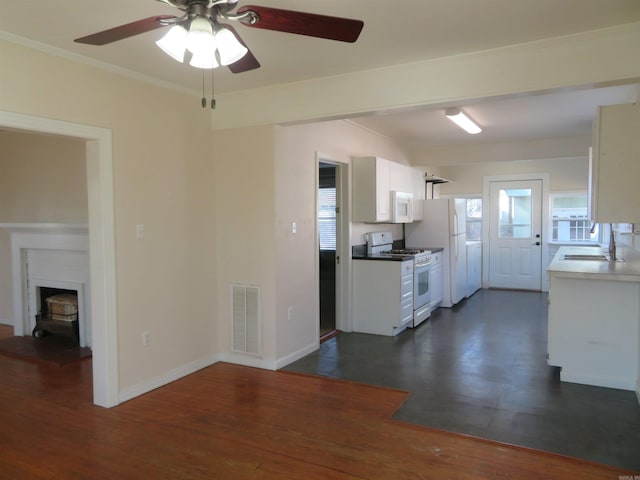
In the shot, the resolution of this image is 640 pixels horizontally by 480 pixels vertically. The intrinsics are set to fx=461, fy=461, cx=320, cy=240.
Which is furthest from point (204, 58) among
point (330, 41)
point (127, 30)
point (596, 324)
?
point (596, 324)

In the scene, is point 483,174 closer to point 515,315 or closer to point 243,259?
point 515,315

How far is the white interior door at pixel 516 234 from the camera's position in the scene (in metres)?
8.19

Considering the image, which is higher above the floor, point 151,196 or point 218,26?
point 218,26

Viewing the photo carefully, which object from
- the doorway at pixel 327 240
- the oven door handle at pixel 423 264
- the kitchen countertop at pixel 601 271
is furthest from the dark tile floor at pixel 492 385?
the doorway at pixel 327 240

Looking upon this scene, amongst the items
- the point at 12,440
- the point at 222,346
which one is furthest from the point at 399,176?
the point at 12,440

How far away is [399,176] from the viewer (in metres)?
6.16

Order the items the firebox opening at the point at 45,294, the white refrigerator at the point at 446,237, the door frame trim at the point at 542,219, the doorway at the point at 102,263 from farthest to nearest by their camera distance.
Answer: the door frame trim at the point at 542,219
the white refrigerator at the point at 446,237
the firebox opening at the point at 45,294
the doorway at the point at 102,263

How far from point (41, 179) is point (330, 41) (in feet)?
12.2

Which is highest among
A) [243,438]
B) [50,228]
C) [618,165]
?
[618,165]

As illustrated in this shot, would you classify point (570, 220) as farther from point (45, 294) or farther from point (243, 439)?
point (45, 294)

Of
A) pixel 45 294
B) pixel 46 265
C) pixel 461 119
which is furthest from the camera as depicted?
pixel 45 294

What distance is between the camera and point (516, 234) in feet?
27.3

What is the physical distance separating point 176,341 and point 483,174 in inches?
260

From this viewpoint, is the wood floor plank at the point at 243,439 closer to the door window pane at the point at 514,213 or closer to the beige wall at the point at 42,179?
the beige wall at the point at 42,179
